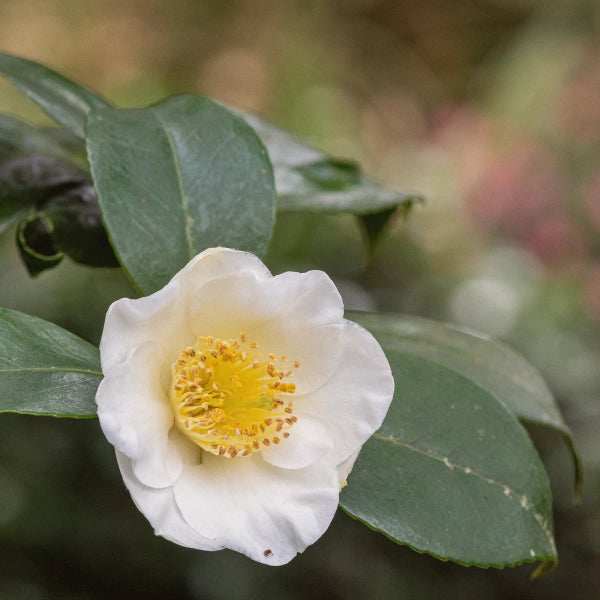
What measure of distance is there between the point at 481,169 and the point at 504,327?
0.91 metres

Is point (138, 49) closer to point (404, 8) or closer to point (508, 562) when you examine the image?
point (404, 8)

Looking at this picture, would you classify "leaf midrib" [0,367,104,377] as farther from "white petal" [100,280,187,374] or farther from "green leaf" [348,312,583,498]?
"green leaf" [348,312,583,498]

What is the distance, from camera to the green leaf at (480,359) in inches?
35.2

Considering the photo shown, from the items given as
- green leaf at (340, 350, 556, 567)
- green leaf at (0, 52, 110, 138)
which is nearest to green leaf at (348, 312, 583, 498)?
green leaf at (340, 350, 556, 567)

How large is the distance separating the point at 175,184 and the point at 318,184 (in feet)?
0.87

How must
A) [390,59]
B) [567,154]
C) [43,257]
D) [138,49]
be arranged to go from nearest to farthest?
[43,257], [567,154], [138,49], [390,59]

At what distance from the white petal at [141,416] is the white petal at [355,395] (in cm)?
13

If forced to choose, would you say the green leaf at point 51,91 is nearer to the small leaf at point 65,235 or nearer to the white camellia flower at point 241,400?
the small leaf at point 65,235

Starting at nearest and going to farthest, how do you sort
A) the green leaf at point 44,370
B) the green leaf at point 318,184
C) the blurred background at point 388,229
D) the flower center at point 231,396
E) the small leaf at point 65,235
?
the green leaf at point 44,370, the flower center at point 231,396, the small leaf at point 65,235, the green leaf at point 318,184, the blurred background at point 388,229

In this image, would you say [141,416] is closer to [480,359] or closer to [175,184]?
[175,184]

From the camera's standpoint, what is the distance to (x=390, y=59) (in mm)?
4949

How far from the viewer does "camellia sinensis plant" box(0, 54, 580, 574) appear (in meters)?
0.62

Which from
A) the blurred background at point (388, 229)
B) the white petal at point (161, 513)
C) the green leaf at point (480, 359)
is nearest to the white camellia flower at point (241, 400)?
the white petal at point (161, 513)

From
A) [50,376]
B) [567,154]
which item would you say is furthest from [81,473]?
[567,154]
